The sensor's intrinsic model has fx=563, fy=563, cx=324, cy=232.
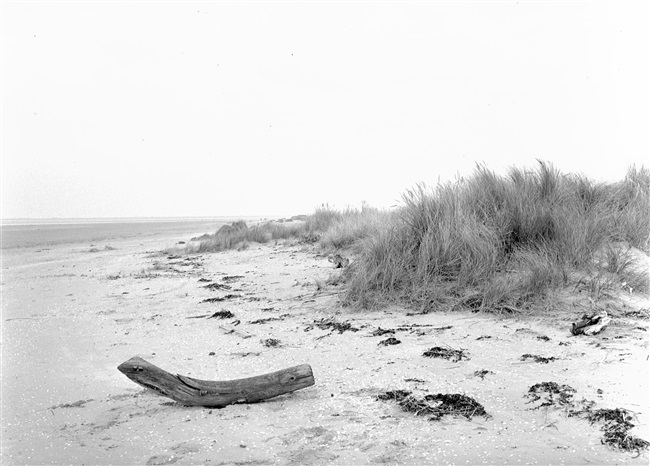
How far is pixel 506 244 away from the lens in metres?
6.13

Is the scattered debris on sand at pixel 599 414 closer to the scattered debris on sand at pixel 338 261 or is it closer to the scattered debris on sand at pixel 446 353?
the scattered debris on sand at pixel 446 353

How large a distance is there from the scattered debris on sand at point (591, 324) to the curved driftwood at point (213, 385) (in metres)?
2.17

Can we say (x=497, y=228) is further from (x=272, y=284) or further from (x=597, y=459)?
(x=597, y=459)

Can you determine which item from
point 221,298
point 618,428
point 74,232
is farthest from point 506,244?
point 74,232

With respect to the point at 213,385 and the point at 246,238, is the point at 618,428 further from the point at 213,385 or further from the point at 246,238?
the point at 246,238

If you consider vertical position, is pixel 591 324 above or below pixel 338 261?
below

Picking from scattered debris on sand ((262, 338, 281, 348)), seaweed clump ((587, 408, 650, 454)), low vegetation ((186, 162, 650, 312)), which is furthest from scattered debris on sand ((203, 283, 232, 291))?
seaweed clump ((587, 408, 650, 454))

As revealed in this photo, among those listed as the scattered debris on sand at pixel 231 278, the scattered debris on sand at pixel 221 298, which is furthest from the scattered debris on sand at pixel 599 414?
the scattered debris on sand at pixel 231 278

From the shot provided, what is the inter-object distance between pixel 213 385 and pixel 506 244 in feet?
13.2

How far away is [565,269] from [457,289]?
1013 mm

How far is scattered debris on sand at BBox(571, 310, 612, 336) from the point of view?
410 cm

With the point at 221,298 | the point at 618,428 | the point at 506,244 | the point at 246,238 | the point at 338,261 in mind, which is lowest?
the point at 618,428

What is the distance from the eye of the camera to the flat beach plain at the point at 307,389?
2582 millimetres

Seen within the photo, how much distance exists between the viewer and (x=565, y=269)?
5.29 m
